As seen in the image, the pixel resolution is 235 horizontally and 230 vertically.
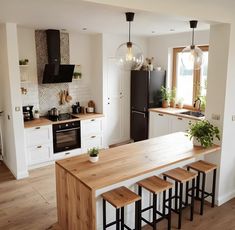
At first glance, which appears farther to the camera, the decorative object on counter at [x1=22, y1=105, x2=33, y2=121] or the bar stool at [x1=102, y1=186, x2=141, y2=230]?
the decorative object on counter at [x1=22, y1=105, x2=33, y2=121]

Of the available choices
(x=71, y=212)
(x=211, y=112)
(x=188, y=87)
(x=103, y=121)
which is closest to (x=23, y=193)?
(x=71, y=212)

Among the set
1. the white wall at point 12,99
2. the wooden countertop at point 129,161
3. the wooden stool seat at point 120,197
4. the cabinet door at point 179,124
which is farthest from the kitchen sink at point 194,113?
the white wall at point 12,99

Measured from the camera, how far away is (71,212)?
9.00 ft

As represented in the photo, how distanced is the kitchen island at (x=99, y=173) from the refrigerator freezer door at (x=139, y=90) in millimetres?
2456

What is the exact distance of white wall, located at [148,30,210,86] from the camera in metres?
5.40

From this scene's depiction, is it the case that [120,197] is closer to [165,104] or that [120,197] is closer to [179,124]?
[179,124]

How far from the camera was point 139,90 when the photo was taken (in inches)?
232

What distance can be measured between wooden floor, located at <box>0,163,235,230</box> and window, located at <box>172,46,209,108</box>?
2522mm

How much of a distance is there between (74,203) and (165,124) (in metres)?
3.23

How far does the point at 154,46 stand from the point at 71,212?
4.53m

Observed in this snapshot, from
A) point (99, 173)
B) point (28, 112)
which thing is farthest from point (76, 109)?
point (99, 173)

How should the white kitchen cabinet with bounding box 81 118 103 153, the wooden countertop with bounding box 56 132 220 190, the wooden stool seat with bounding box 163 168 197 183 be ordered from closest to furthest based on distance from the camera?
the wooden countertop with bounding box 56 132 220 190 → the wooden stool seat with bounding box 163 168 197 183 → the white kitchen cabinet with bounding box 81 118 103 153

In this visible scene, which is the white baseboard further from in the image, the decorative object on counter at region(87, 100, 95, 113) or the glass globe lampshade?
the decorative object on counter at region(87, 100, 95, 113)

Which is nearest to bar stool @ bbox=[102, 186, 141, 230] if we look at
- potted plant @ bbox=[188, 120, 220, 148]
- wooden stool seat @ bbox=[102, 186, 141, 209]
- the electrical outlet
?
wooden stool seat @ bbox=[102, 186, 141, 209]
